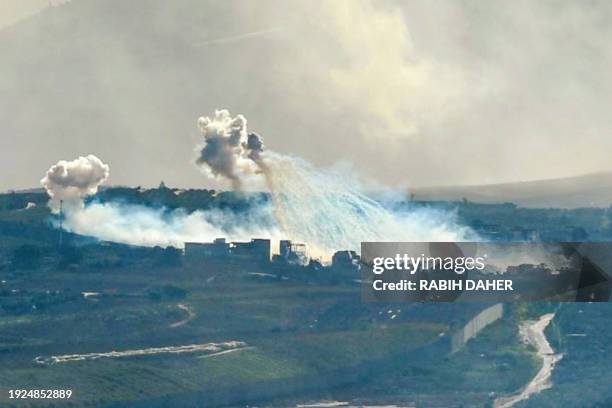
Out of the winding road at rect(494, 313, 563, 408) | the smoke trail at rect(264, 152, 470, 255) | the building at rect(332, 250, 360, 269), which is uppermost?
the smoke trail at rect(264, 152, 470, 255)

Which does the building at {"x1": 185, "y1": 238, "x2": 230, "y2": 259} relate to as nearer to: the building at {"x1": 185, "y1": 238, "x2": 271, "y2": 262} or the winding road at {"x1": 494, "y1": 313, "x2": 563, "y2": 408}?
the building at {"x1": 185, "y1": 238, "x2": 271, "y2": 262}

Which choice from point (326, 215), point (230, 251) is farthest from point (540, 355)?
point (230, 251)

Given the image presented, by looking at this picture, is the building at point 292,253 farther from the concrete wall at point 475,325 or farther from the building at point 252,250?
the concrete wall at point 475,325

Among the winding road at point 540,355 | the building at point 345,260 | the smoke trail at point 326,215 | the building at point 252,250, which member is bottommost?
the winding road at point 540,355

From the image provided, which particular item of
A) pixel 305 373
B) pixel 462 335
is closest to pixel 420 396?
pixel 305 373

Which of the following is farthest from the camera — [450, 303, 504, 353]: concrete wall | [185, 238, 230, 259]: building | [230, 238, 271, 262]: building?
[185, 238, 230, 259]: building

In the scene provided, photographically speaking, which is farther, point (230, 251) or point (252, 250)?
point (252, 250)

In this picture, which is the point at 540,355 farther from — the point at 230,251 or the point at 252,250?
the point at 230,251

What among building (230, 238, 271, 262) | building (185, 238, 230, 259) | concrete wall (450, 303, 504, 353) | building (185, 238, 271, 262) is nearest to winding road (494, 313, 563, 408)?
concrete wall (450, 303, 504, 353)

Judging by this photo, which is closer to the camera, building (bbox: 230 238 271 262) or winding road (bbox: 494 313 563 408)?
winding road (bbox: 494 313 563 408)

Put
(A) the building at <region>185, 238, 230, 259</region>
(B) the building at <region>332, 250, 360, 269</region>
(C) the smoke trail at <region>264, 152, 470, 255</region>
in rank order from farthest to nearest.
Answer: (A) the building at <region>185, 238, 230, 259</region>, (C) the smoke trail at <region>264, 152, 470, 255</region>, (B) the building at <region>332, 250, 360, 269</region>

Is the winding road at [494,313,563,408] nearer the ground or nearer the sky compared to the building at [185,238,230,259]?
nearer the ground

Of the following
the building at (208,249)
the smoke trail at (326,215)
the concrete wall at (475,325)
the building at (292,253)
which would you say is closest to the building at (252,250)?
the building at (208,249)
